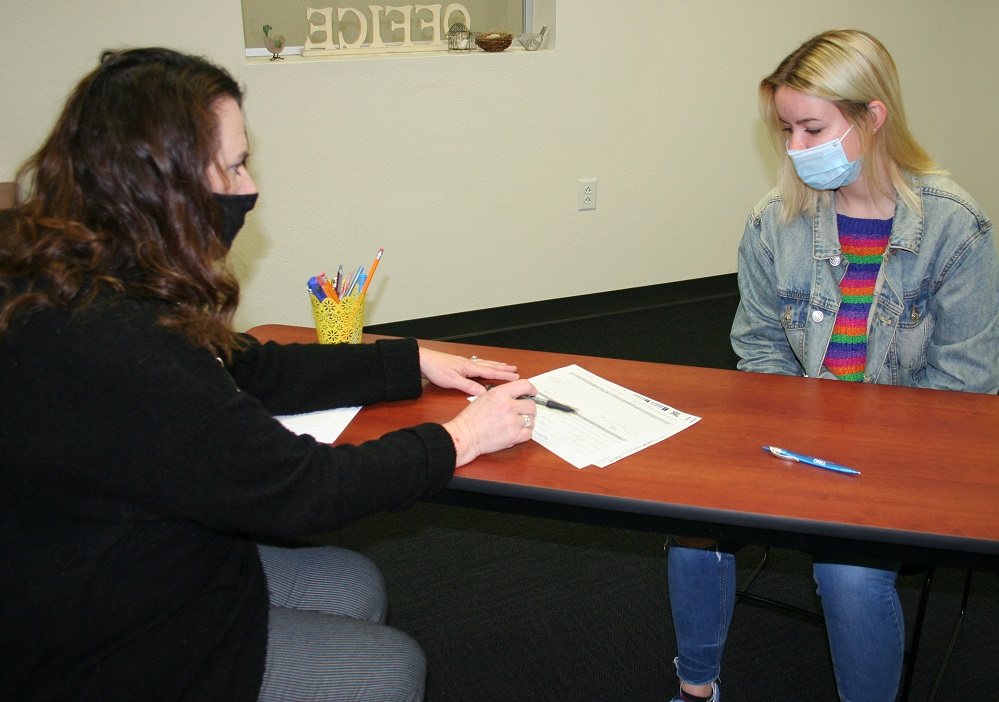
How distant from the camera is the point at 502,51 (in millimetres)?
3240

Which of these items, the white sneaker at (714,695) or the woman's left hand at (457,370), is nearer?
the woman's left hand at (457,370)

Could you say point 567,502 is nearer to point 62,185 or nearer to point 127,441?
point 127,441

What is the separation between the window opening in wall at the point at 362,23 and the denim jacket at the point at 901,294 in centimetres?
201

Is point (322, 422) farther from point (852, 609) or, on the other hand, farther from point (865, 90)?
point (865, 90)

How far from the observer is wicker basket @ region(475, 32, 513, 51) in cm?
317

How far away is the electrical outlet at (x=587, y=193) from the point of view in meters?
3.50

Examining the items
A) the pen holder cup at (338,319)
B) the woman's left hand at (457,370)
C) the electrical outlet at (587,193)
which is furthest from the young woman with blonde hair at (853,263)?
the electrical outlet at (587,193)

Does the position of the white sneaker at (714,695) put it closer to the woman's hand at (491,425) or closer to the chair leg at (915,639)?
the chair leg at (915,639)

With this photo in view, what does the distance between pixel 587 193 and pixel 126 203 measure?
270 cm

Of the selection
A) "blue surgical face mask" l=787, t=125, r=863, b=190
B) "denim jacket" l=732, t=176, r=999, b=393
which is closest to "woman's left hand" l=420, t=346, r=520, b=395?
"denim jacket" l=732, t=176, r=999, b=393

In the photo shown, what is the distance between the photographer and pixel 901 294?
1.54 metres

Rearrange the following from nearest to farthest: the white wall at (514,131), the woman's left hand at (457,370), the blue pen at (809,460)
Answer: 1. the blue pen at (809,460)
2. the woman's left hand at (457,370)
3. the white wall at (514,131)

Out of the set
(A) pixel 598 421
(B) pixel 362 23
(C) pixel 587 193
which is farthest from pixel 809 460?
(B) pixel 362 23

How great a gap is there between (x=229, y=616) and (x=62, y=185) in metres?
0.56
